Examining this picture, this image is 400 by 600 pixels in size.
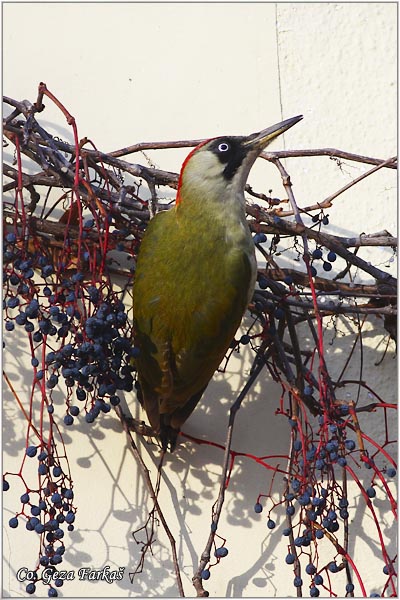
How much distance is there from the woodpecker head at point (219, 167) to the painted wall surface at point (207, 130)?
27 cm

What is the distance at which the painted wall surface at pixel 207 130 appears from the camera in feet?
7.53

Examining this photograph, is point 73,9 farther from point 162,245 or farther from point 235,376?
point 235,376

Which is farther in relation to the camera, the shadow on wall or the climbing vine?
the shadow on wall

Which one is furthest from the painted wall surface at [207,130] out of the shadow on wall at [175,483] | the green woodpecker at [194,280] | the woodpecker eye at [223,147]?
the woodpecker eye at [223,147]

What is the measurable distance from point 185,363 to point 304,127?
2.96 ft

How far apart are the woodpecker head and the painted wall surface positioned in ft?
0.89

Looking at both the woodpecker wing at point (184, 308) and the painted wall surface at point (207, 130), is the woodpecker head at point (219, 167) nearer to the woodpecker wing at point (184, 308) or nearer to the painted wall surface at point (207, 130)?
the woodpecker wing at point (184, 308)

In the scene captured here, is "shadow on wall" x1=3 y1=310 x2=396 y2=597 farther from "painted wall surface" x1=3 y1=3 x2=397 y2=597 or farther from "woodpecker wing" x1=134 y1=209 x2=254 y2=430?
"woodpecker wing" x1=134 y1=209 x2=254 y2=430

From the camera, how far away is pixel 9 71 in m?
2.58

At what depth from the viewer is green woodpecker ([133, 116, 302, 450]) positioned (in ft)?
7.25

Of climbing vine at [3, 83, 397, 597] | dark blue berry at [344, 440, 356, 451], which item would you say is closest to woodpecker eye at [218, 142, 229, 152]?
climbing vine at [3, 83, 397, 597]

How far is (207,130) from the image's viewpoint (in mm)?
2686

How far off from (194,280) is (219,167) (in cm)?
28

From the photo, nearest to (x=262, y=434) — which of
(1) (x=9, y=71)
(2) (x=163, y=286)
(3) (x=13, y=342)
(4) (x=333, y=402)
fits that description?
(4) (x=333, y=402)
